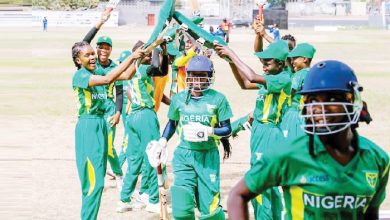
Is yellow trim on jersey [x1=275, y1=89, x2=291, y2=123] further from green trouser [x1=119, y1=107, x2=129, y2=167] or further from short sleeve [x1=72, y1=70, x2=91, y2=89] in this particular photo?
green trouser [x1=119, y1=107, x2=129, y2=167]

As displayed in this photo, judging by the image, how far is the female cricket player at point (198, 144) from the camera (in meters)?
8.70

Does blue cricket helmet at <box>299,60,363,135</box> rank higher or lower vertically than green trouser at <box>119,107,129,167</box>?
higher

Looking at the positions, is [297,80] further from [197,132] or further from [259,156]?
[197,132]

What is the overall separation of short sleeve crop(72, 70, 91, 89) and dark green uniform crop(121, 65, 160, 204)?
208cm

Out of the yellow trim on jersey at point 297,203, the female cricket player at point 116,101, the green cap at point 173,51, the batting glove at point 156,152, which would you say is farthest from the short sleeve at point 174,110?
the yellow trim on jersey at point 297,203

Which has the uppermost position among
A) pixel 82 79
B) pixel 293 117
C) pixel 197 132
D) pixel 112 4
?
pixel 112 4

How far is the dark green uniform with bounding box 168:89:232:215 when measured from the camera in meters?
8.73

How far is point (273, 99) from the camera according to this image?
9.66m

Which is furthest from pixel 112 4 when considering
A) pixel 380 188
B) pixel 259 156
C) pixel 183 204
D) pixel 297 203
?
pixel 380 188

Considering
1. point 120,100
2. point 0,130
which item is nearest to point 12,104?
point 0,130

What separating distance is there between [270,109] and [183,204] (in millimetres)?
1837

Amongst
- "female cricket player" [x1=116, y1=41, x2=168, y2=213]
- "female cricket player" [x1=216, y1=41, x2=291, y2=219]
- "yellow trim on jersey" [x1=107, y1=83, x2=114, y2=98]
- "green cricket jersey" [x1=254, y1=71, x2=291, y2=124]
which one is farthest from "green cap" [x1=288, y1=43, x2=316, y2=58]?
"yellow trim on jersey" [x1=107, y1=83, x2=114, y2=98]

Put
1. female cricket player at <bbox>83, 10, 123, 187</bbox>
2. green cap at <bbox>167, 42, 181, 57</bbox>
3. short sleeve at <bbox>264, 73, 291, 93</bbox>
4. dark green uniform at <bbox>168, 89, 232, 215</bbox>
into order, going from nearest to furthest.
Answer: dark green uniform at <bbox>168, 89, 232, 215</bbox> < short sleeve at <bbox>264, 73, 291, 93</bbox> < female cricket player at <bbox>83, 10, 123, 187</bbox> < green cap at <bbox>167, 42, 181, 57</bbox>

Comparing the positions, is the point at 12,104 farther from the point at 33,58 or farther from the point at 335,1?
the point at 335,1
